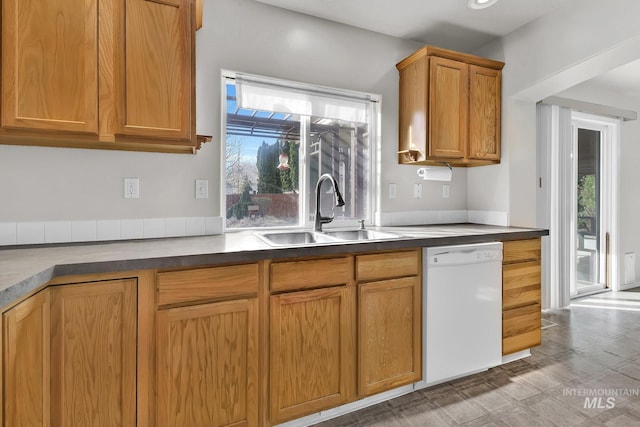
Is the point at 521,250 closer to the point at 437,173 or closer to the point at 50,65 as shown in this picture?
the point at 437,173

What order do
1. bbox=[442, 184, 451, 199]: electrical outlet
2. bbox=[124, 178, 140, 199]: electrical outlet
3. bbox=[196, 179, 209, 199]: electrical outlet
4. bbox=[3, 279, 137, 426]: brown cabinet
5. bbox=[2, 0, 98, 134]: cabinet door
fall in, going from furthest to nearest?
bbox=[442, 184, 451, 199]: electrical outlet → bbox=[196, 179, 209, 199]: electrical outlet → bbox=[124, 178, 140, 199]: electrical outlet → bbox=[2, 0, 98, 134]: cabinet door → bbox=[3, 279, 137, 426]: brown cabinet

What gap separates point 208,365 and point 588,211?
4.48 m

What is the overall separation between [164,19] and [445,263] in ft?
6.62

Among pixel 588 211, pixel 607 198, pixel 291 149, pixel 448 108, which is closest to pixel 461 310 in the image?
pixel 448 108

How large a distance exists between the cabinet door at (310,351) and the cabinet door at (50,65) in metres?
1.27

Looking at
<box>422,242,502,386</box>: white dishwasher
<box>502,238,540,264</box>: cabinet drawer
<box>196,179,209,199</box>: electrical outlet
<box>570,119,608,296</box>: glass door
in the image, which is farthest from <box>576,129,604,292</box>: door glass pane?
<box>196,179,209,199</box>: electrical outlet

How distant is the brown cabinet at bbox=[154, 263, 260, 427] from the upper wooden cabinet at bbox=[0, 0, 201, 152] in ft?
2.49

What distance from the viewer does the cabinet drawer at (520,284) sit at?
2.33 meters

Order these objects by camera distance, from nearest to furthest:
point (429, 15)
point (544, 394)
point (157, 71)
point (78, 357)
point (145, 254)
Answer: point (78, 357) < point (145, 254) < point (157, 71) < point (544, 394) < point (429, 15)

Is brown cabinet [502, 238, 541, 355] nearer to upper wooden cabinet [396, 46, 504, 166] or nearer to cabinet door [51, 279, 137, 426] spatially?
upper wooden cabinet [396, 46, 504, 166]

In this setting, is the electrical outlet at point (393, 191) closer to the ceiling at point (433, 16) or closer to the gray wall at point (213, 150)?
the gray wall at point (213, 150)

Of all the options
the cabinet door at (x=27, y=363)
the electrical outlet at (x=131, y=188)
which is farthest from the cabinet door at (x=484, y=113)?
the cabinet door at (x=27, y=363)

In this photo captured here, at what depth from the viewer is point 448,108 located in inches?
102

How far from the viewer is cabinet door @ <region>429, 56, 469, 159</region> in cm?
253
